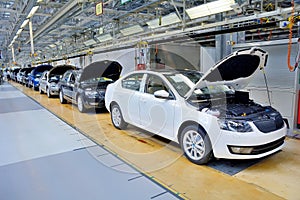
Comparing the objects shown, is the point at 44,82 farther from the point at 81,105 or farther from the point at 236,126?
the point at 236,126

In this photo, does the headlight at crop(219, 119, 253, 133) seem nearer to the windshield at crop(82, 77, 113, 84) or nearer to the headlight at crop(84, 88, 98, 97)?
the headlight at crop(84, 88, 98, 97)

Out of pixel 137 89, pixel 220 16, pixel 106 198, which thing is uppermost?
pixel 220 16

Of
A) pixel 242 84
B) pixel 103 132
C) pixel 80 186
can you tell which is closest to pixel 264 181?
pixel 242 84

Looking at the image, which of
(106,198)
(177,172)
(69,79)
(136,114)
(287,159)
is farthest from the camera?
(69,79)

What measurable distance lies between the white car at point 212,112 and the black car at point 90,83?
2.49 metres

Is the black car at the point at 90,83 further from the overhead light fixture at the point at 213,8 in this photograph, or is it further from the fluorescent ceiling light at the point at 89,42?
the fluorescent ceiling light at the point at 89,42

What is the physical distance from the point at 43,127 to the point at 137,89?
8.46ft

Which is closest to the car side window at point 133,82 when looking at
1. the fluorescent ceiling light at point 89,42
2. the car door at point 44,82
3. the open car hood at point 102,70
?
the open car hood at point 102,70

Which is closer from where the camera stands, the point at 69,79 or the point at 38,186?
the point at 38,186

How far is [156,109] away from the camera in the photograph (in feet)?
11.9

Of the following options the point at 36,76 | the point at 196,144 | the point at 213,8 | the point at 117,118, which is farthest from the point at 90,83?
the point at 36,76

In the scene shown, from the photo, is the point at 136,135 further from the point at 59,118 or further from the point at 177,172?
the point at 59,118

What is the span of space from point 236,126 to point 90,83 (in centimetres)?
488

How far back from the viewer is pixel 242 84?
3.58m
